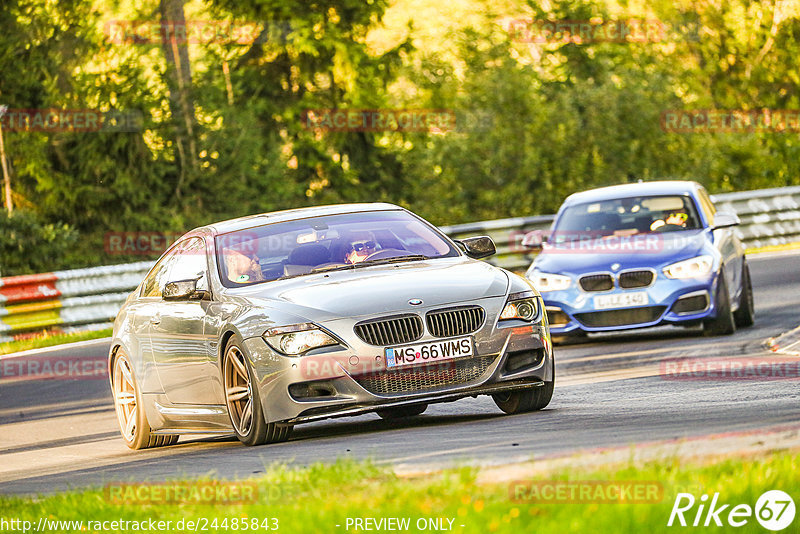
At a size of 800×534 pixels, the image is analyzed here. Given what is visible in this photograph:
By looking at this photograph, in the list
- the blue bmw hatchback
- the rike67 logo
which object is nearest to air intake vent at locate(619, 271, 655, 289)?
the blue bmw hatchback

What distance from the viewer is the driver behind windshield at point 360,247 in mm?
10094

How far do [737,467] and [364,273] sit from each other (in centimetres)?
409

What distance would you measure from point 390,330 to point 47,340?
11521 mm

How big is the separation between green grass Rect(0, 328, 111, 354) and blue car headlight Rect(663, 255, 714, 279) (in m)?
8.02

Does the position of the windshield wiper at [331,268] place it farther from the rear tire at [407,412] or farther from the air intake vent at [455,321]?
the rear tire at [407,412]

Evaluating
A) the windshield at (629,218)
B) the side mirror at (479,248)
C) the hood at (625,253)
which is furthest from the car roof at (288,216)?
the windshield at (629,218)

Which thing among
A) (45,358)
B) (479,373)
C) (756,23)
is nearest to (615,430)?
(479,373)

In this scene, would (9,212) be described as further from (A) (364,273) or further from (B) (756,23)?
(B) (756,23)

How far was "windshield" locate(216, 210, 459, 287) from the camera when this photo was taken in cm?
1002

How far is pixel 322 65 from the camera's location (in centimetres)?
3669
